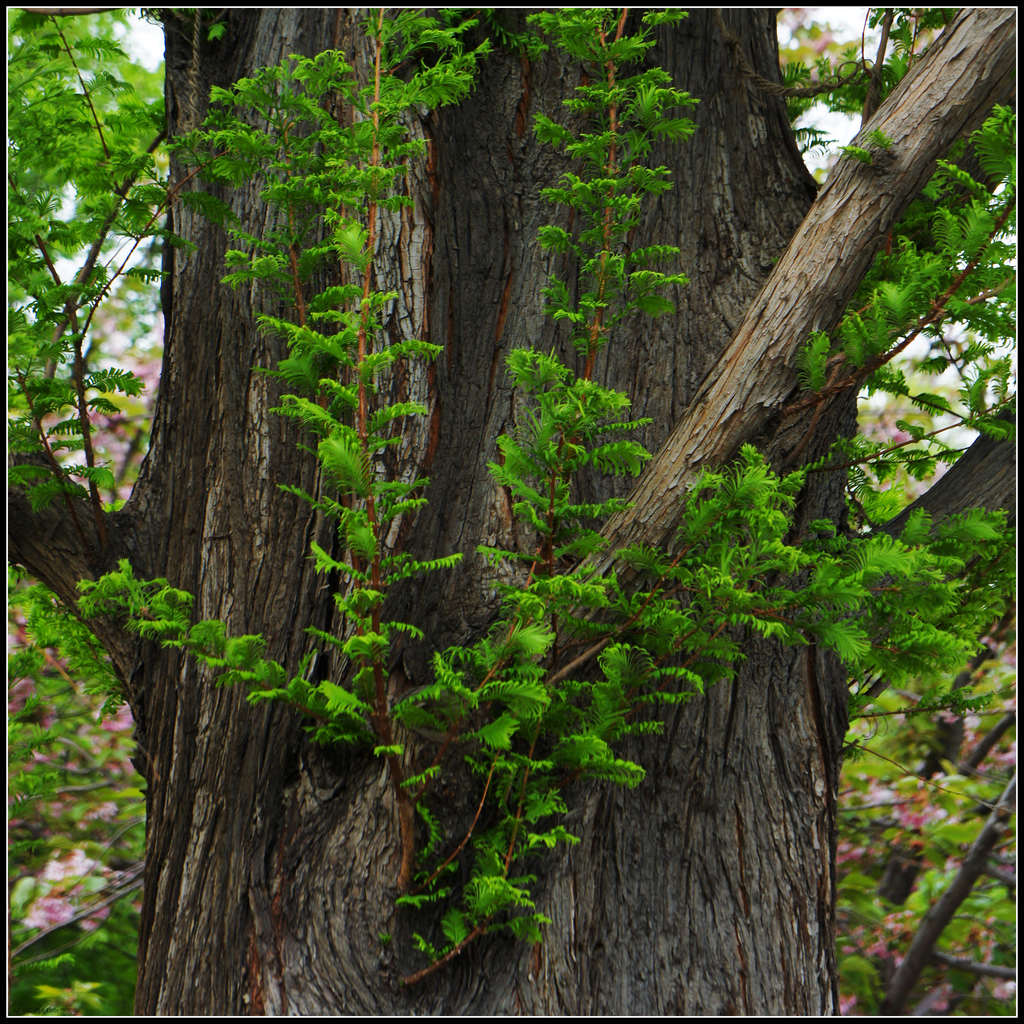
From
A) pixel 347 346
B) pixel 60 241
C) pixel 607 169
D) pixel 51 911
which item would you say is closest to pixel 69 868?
pixel 51 911

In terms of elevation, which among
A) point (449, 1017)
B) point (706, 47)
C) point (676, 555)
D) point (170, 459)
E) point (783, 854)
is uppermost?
point (706, 47)

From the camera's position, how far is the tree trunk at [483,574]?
1632 millimetres

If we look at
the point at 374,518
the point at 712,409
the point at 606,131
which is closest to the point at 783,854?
the point at 712,409

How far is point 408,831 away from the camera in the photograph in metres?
1.54

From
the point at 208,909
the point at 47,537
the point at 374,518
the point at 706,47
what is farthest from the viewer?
the point at 706,47

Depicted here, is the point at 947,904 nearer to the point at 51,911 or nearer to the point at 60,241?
the point at 51,911

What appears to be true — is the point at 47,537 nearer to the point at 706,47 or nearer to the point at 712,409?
the point at 712,409

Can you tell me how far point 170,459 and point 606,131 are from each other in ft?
4.14

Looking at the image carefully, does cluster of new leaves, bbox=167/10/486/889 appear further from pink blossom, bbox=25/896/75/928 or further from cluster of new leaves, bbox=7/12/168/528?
pink blossom, bbox=25/896/75/928

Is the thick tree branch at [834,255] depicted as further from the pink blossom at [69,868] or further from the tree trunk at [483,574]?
the pink blossom at [69,868]

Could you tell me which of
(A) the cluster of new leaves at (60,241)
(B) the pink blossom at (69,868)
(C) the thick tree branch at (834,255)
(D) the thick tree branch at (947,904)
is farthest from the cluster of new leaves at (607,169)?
(B) the pink blossom at (69,868)

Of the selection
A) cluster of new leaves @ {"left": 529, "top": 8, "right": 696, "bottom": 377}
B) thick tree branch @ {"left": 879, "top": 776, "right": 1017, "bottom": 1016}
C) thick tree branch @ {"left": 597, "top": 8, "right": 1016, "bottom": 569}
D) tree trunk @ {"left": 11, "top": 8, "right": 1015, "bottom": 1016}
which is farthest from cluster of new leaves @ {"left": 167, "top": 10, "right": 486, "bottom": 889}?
thick tree branch @ {"left": 879, "top": 776, "right": 1017, "bottom": 1016}

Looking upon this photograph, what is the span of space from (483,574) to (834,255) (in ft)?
3.16

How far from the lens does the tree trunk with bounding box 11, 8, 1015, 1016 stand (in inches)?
64.2
